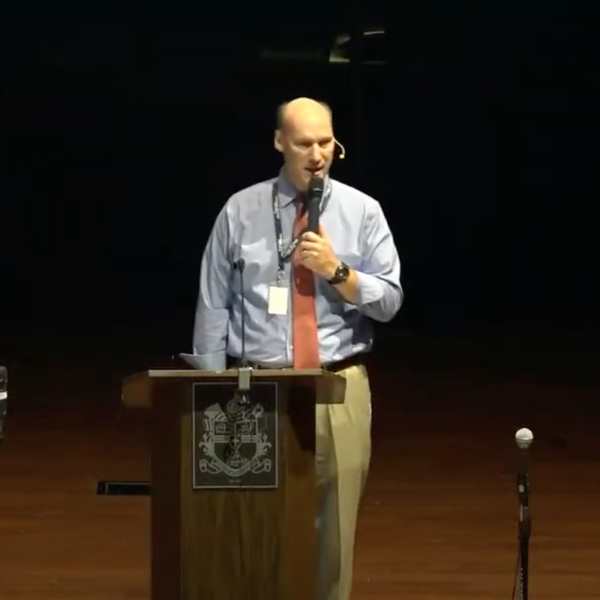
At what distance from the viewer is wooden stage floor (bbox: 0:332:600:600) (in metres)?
4.29

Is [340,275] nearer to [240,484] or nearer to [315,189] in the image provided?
[315,189]

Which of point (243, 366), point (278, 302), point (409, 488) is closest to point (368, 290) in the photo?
point (278, 302)

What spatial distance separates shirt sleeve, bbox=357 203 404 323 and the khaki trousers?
19cm

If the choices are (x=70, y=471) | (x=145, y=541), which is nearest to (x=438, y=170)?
(x=70, y=471)

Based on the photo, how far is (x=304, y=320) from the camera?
10.1 ft

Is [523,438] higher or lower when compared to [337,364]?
lower

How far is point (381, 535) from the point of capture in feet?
15.8

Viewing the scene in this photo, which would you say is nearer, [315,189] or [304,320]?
[315,189]

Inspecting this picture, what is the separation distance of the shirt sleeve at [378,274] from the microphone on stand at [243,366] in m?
0.26

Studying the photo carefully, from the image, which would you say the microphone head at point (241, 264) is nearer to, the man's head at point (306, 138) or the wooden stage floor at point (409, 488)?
the man's head at point (306, 138)

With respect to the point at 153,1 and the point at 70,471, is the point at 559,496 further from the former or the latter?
the point at 153,1

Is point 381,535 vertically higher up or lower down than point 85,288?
lower down

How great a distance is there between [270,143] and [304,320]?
9577 mm

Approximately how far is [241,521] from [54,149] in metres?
9.83
